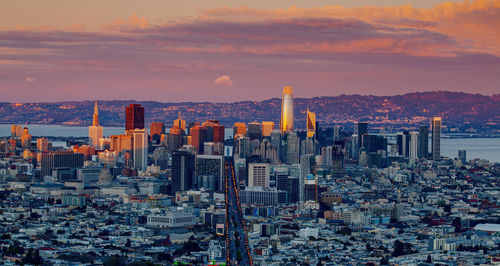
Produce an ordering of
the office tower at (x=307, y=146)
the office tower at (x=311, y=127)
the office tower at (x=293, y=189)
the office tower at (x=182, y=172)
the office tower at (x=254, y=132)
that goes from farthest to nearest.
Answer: the office tower at (x=311, y=127) < the office tower at (x=254, y=132) < the office tower at (x=307, y=146) < the office tower at (x=182, y=172) < the office tower at (x=293, y=189)

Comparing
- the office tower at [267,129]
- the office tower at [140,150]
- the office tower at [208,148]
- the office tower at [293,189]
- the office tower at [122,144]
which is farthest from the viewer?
the office tower at [267,129]

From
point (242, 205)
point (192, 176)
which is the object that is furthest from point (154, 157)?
point (242, 205)

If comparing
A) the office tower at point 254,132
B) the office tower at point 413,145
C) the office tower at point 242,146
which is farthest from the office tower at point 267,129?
the office tower at point 413,145

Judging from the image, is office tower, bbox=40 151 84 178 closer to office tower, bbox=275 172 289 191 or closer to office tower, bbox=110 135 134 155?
office tower, bbox=110 135 134 155

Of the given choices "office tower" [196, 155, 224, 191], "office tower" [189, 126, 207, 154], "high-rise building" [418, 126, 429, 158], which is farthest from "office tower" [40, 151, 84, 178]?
"high-rise building" [418, 126, 429, 158]

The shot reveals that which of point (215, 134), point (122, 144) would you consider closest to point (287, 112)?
point (215, 134)

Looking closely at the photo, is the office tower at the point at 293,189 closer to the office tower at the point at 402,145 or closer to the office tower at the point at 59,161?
the office tower at the point at 59,161
